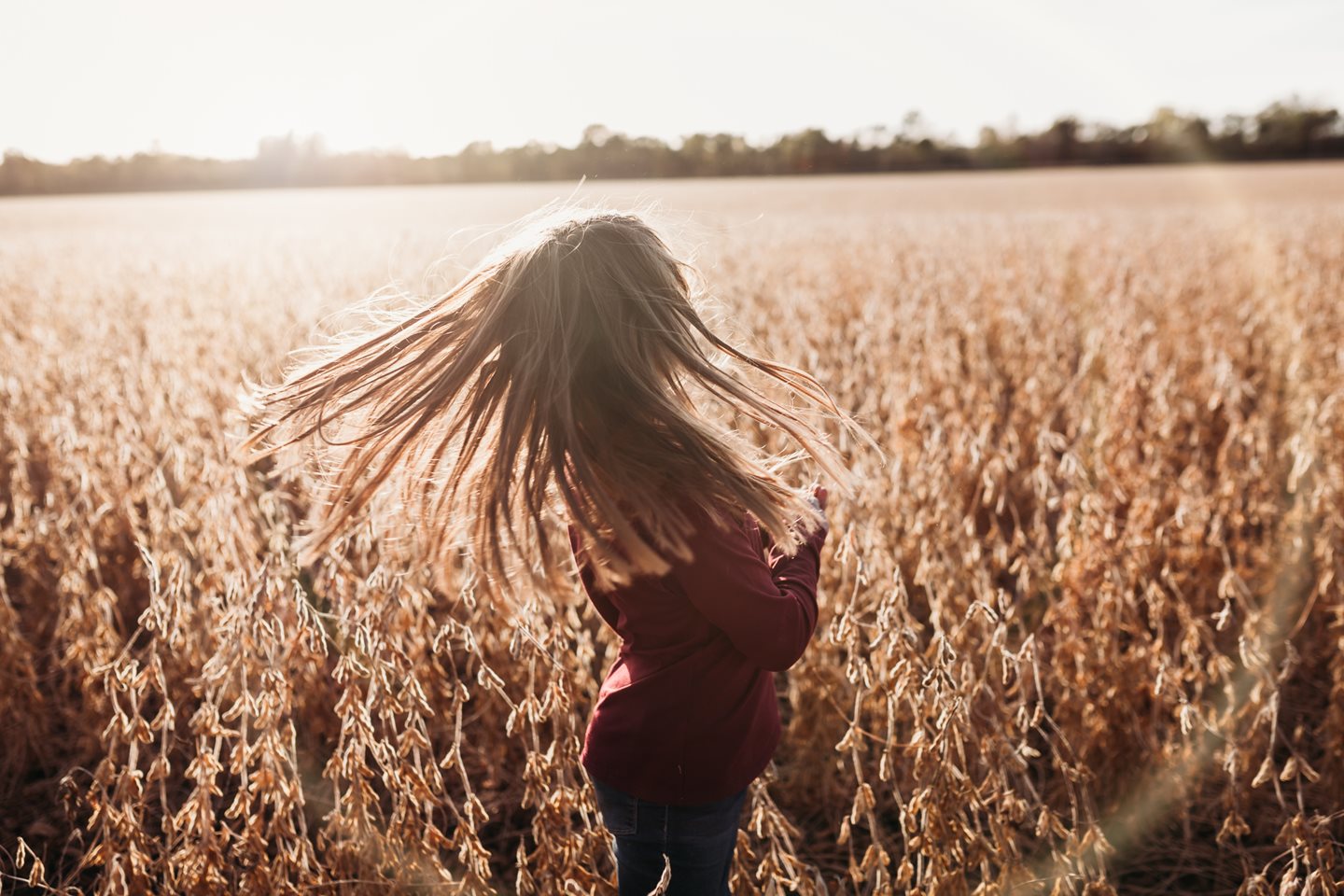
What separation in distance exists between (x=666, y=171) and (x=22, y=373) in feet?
129

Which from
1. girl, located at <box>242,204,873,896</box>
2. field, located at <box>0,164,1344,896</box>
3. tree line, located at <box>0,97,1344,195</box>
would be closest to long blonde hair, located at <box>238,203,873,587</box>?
girl, located at <box>242,204,873,896</box>

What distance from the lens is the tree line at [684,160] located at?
139ft

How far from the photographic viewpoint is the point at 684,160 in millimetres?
42000

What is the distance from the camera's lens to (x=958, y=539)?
2.40 metres

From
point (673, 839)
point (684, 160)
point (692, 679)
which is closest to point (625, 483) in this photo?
point (692, 679)

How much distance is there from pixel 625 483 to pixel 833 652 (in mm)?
1643

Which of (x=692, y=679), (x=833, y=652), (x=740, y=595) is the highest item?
(x=740, y=595)

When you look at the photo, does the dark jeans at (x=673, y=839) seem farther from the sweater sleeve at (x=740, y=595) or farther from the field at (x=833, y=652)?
the sweater sleeve at (x=740, y=595)

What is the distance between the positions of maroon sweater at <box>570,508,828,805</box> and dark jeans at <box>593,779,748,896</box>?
3 cm

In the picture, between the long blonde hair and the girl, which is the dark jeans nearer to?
the girl

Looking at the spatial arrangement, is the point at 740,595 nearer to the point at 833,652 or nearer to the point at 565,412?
the point at 565,412

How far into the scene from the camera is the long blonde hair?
49.1 inches

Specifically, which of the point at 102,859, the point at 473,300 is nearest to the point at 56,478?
the point at 102,859

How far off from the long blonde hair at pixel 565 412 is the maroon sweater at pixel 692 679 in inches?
2.5
